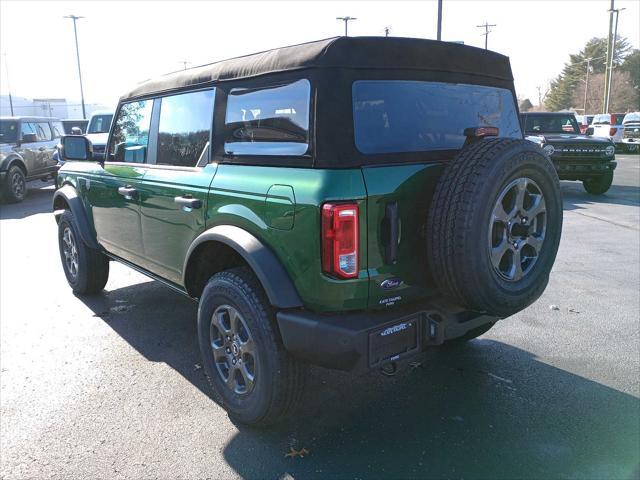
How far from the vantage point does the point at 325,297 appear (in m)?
2.50

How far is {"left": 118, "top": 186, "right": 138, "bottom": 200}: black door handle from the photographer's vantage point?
13.0 feet

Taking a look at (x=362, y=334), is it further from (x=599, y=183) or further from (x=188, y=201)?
(x=599, y=183)

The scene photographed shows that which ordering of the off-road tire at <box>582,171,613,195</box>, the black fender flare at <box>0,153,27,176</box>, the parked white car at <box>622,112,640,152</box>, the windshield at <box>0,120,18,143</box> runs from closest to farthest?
the off-road tire at <box>582,171,613,195</box> → the black fender flare at <box>0,153,27,176</box> → the windshield at <box>0,120,18,143</box> → the parked white car at <box>622,112,640,152</box>

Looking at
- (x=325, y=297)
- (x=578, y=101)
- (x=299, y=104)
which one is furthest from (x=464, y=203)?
(x=578, y=101)

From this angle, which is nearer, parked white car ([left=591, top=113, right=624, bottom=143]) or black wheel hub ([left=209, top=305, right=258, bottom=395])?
black wheel hub ([left=209, top=305, right=258, bottom=395])

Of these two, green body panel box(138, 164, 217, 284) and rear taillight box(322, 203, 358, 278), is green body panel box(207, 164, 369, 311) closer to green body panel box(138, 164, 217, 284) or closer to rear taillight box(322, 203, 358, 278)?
rear taillight box(322, 203, 358, 278)

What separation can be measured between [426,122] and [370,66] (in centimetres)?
47

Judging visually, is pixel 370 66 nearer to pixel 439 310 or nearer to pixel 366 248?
pixel 366 248

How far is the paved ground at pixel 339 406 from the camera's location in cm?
271

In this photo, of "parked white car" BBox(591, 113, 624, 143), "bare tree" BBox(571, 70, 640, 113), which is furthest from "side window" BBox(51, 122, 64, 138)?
"bare tree" BBox(571, 70, 640, 113)

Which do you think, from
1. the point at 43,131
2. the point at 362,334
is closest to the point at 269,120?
the point at 362,334

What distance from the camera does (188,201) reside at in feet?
10.7

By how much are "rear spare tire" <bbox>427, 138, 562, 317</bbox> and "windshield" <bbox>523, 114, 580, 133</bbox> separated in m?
11.3

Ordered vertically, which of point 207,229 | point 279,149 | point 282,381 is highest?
point 279,149
